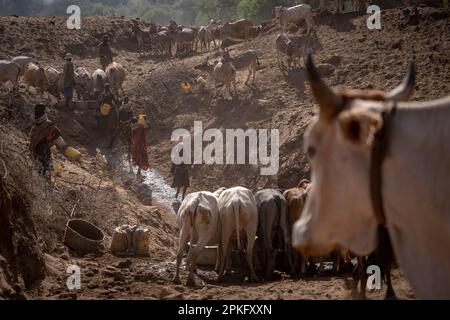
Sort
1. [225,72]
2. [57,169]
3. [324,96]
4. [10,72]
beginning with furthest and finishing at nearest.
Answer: [225,72]
[10,72]
[57,169]
[324,96]

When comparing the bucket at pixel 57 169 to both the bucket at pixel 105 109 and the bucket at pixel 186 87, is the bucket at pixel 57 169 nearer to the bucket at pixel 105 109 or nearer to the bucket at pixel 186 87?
the bucket at pixel 105 109

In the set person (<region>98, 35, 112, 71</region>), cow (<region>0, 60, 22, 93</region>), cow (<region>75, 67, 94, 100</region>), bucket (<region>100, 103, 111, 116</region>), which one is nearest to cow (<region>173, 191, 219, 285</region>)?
bucket (<region>100, 103, 111, 116</region>)

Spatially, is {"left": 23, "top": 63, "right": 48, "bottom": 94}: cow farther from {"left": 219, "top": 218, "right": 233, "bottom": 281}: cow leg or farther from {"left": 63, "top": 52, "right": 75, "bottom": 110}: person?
{"left": 219, "top": 218, "right": 233, "bottom": 281}: cow leg

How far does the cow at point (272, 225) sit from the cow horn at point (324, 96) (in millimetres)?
7860

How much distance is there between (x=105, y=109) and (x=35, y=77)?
2411 millimetres

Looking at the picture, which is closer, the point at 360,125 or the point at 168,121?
the point at 360,125

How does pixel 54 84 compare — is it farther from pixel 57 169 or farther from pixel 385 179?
pixel 385 179

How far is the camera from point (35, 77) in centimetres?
1956

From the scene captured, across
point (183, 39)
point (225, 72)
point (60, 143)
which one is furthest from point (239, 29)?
point (60, 143)

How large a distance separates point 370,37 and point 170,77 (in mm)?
7322

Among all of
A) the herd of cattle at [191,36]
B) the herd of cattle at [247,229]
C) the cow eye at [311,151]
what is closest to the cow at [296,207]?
the herd of cattle at [247,229]

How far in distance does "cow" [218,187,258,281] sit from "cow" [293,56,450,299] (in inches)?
288

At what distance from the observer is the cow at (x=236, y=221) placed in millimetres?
10508

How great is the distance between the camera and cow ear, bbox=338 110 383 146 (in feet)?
9.52
